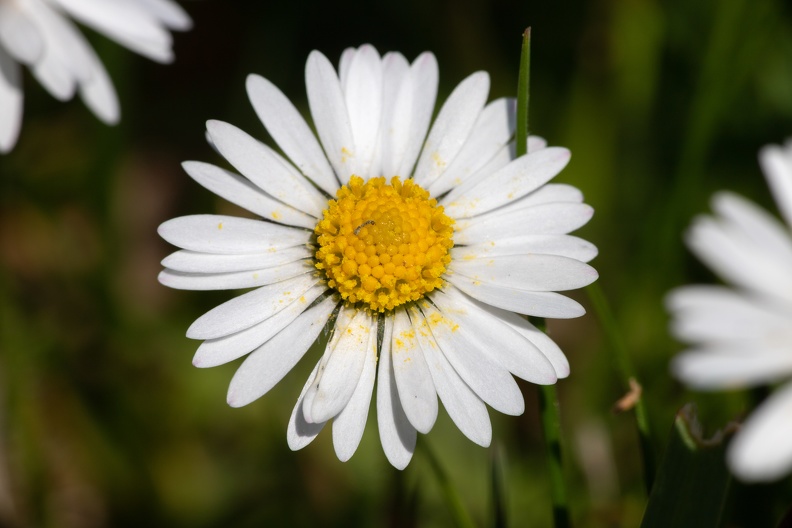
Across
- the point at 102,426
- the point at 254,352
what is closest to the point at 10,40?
the point at 254,352

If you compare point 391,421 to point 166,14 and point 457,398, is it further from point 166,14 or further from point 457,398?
point 166,14

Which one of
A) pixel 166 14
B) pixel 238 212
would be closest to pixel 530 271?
pixel 166 14

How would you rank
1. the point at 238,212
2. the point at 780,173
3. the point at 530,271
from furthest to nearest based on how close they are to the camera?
1. the point at 238,212
2. the point at 530,271
3. the point at 780,173

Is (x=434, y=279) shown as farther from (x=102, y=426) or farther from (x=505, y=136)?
(x=102, y=426)

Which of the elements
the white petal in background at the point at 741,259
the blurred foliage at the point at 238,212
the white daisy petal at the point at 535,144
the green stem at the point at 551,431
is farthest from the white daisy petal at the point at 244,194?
the white petal in background at the point at 741,259

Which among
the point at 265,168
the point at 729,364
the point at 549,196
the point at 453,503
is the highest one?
the point at 265,168

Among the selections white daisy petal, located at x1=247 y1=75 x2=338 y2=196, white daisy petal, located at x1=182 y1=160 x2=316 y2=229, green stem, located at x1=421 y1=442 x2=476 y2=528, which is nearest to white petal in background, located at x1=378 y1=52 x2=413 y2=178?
white daisy petal, located at x1=247 y1=75 x2=338 y2=196

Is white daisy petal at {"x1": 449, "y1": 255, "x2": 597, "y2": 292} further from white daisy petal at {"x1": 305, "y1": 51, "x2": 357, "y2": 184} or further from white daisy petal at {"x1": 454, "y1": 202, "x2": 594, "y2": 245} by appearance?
white daisy petal at {"x1": 305, "y1": 51, "x2": 357, "y2": 184}
